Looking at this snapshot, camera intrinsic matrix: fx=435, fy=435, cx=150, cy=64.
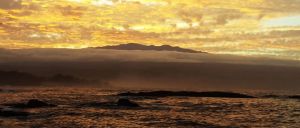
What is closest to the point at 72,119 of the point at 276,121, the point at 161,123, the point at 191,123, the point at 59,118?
the point at 59,118

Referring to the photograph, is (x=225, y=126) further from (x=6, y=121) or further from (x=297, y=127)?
(x=6, y=121)

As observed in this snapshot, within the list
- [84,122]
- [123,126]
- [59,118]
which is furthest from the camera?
[59,118]

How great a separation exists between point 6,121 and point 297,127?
44746mm

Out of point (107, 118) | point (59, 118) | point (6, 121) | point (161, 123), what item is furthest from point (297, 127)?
point (6, 121)

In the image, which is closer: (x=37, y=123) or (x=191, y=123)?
(x=37, y=123)

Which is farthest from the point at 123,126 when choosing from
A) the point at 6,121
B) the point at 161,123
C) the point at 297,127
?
the point at 297,127

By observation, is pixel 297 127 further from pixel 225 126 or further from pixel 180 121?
pixel 180 121

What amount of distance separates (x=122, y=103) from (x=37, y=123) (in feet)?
167

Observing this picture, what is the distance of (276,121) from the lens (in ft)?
254

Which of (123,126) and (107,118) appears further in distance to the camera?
(107,118)

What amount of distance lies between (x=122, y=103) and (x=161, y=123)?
152 feet


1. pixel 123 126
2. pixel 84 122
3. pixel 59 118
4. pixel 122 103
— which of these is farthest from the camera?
pixel 122 103

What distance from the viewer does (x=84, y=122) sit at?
228 feet

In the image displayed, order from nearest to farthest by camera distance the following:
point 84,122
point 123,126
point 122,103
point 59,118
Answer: point 123,126, point 84,122, point 59,118, point 122,103
